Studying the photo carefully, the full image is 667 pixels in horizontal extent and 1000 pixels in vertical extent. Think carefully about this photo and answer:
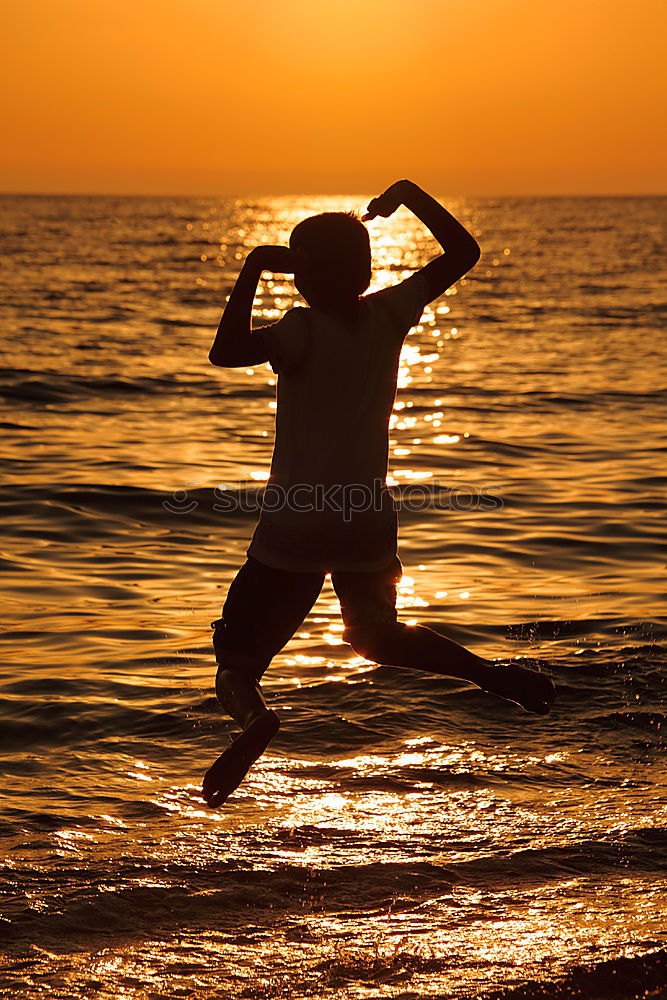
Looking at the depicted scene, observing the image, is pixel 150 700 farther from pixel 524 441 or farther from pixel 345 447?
pixel 524 441

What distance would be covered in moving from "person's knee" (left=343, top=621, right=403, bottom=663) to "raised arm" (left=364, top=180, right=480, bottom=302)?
1.27 meters

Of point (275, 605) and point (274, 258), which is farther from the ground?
point (274, 258)

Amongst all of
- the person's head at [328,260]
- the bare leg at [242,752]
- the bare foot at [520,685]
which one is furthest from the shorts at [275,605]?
the person's head at [328,260]

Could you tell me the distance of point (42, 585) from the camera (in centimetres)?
1133

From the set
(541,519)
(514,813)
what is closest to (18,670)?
(514,813)

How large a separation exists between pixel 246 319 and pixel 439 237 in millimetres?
973

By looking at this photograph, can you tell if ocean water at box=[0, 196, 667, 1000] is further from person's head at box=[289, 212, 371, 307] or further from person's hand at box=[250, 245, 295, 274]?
person's hand at box=[250, 245, 295, 274]

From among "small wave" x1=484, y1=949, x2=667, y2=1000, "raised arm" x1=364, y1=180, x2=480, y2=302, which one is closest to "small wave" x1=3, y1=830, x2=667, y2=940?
"small wave" x1=484, y1=949, x2=667, y2=1000

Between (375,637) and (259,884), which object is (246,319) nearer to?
(375,637)

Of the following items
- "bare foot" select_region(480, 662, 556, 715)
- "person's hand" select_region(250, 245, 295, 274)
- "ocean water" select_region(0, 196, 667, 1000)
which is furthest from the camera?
"ocean water" select_region(0, 196, 667, 1000)

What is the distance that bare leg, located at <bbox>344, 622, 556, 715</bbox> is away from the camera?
16.2ft

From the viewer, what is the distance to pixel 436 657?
496cm

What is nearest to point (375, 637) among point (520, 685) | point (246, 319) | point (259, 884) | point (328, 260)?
point (520, 685)

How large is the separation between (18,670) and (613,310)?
154 ft
